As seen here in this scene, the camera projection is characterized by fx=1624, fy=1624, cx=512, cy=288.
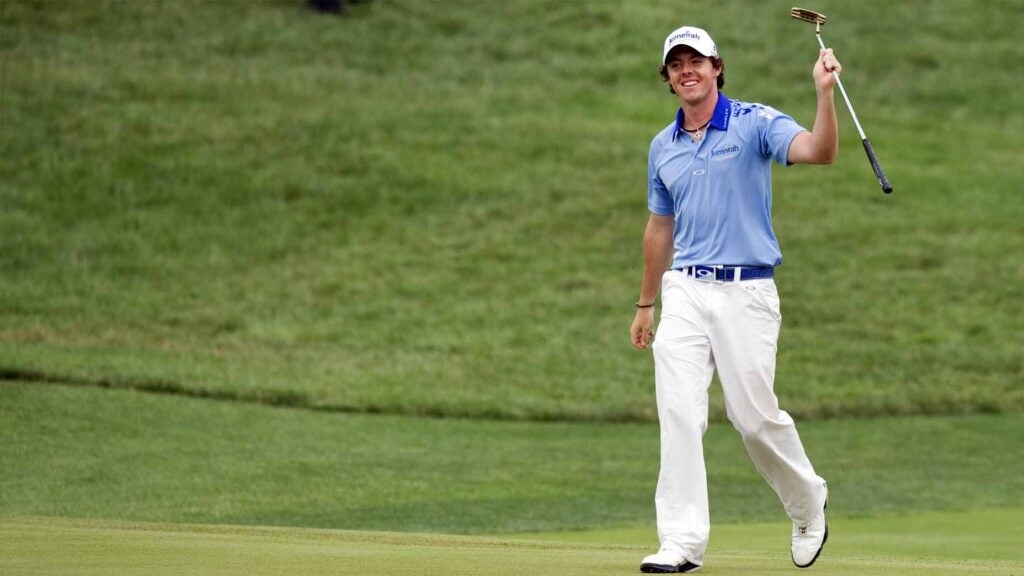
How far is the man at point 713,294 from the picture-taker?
21.2 ft

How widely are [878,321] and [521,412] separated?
215 inches

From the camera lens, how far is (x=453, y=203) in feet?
77.7

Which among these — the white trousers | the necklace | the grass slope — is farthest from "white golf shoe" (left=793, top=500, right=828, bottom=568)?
the grass slope

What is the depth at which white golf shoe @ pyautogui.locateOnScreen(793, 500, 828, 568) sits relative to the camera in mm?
6719

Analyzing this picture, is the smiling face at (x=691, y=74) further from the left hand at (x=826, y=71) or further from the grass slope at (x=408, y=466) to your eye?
the grass slope at (x=408, y=466)

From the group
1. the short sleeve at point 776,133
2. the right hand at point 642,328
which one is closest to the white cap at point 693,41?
the short sleeve at point 776,133

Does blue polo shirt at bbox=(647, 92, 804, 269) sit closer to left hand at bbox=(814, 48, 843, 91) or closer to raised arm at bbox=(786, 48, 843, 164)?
raised arm at bbox=(786, 48, 843, 164)

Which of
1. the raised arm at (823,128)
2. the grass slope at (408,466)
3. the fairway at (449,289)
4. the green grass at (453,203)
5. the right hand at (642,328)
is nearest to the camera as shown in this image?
the raised arm at (823,128)

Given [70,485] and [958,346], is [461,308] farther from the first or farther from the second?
[70,485]

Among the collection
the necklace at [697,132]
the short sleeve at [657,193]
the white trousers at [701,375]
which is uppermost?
the necklace at [697,132]

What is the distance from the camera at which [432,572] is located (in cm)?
576

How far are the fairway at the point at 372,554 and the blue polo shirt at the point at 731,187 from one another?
127 cm

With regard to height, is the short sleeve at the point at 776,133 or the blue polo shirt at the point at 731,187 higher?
the short sleeve at the point at 776,133

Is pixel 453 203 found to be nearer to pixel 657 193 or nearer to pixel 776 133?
pixel 657 193
